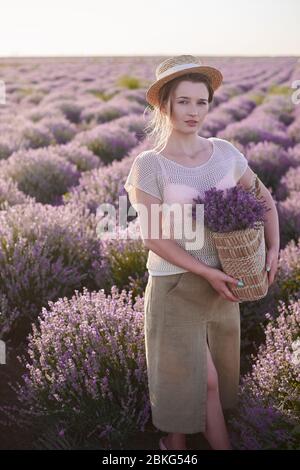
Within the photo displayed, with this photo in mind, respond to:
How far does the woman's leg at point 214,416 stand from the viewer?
2.56 m

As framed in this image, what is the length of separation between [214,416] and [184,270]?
2.17ft

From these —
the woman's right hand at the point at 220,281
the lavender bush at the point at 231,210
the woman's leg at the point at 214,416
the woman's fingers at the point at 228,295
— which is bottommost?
the woman's leg at the point at 214,416

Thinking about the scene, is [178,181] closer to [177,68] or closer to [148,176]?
[148,176]

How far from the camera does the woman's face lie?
8.08 ft

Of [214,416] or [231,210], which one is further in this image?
[214,416]

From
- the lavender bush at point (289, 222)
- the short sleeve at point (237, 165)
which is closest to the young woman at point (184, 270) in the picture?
the short sleeve at point (237, 165)

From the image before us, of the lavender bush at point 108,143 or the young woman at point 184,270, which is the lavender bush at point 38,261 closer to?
the young woman at point 184,270

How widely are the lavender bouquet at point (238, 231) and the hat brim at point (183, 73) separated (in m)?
0.53

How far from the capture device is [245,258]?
2.33 meters

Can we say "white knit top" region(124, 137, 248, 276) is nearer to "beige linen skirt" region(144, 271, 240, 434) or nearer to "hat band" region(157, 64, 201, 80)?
"beige linen skirt" region(144, 271, 240, 434)

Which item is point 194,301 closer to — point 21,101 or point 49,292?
point 49,292

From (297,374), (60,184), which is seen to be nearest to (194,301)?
(297,374)

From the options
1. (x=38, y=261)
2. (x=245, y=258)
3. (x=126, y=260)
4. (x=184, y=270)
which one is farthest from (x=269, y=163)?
(x=245, y=258)

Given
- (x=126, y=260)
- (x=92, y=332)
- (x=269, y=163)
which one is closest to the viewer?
(x=92, y=332)
